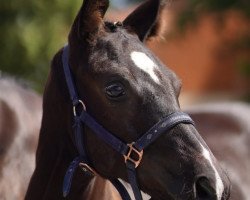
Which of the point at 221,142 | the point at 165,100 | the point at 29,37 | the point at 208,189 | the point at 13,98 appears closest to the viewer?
the point at 208,189

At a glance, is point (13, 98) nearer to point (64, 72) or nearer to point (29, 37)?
point (64, 72)

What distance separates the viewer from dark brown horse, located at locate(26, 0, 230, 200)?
343 cm

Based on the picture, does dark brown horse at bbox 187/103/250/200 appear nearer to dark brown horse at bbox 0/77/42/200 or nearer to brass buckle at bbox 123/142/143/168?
dark brown horse at bbox 0/77/42/200

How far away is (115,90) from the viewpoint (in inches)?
141

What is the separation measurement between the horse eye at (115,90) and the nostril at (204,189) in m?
0.60

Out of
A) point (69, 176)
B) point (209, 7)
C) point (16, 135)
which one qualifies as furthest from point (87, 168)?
point (209, 7)

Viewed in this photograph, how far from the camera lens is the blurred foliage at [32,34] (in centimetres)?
1057

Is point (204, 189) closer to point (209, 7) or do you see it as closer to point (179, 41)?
point (209, 7)

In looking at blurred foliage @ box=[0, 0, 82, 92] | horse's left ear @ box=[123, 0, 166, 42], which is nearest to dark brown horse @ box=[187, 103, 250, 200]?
horse's left ear @ box=[123, 0, 166, 42]

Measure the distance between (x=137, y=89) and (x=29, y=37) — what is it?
7.22 metres

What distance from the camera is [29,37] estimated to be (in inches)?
416

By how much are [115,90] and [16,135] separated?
1.96 m

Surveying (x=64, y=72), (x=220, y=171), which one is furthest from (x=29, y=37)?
(x=220, y=171)

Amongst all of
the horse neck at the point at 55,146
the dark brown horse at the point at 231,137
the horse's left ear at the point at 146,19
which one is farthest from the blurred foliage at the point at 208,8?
the horse neck at the point at 55,146
